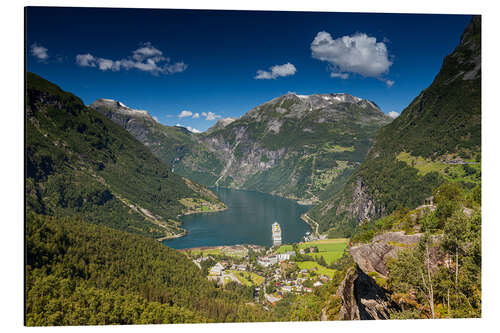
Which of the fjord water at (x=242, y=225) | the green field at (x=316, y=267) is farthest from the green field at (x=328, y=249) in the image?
the fjord water at (x=242, y=225)

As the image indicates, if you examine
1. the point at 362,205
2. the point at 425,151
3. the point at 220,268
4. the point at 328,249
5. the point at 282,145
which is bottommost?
the point at 328,249

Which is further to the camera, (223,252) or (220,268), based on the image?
(223,252)

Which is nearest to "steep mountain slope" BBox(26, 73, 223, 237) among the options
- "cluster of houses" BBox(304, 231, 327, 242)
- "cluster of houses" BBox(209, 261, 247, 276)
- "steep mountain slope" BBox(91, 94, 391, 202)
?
"cluster of houses" BBox(304, 231, 327, 242)

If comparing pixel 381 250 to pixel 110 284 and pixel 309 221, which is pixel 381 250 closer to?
pixel 110 284

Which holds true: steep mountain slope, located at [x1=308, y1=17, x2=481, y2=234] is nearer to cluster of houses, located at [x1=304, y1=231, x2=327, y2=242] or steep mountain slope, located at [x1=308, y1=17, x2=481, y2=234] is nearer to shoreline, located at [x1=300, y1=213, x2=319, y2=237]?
shoreline, located at [x1=300, y1=213, x2=319, y2=237]

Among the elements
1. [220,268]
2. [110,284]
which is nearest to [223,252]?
[220,268]

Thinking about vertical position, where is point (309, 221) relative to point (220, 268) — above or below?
below
